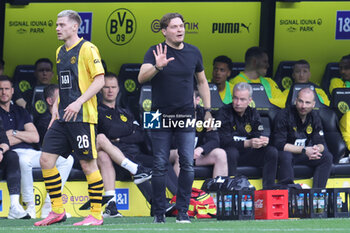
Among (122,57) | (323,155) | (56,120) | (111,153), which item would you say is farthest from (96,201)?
(122,57)

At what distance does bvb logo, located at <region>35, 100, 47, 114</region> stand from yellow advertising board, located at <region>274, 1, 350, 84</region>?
3.41 m

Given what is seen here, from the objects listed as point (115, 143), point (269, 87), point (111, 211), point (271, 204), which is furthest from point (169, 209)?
point (269, 87)

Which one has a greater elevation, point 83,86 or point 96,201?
point 83,86

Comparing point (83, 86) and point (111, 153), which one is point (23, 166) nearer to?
point (111, 153)

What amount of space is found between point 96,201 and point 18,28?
5.17 meters

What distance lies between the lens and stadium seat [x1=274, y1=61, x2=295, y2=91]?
13.2 m

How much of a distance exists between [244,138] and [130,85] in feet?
6.58

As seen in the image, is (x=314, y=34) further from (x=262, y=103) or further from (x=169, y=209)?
(x=169, y=209)

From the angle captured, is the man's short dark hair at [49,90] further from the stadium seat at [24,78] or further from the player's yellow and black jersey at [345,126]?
the player's yellow and black jersey at [345,126]

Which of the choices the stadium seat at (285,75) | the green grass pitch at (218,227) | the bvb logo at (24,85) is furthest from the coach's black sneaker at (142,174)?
the stadium seat at (285,75)

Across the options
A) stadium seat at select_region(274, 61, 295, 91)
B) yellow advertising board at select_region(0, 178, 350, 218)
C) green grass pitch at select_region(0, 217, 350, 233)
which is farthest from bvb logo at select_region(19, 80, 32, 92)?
green grass pitch at select_region(0, 217, 350, 233)

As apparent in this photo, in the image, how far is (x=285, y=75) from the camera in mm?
13227

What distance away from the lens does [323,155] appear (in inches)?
448

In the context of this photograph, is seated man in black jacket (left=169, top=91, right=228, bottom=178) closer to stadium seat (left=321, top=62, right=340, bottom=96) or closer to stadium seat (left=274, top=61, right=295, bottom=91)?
stadium seat (left=274, top=61, right=295, bottom=91)
